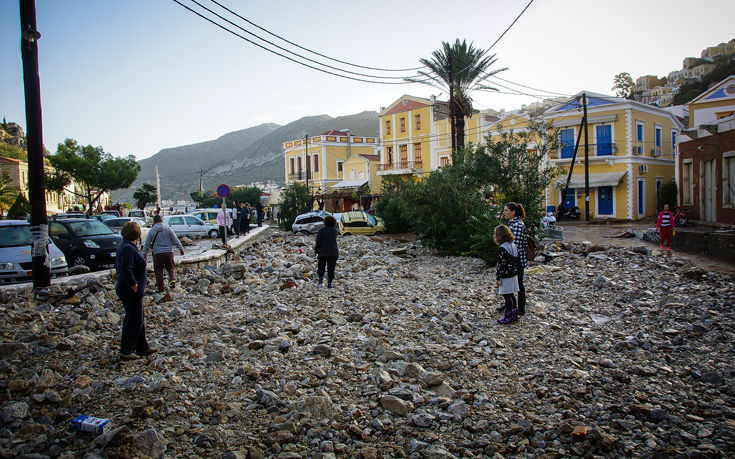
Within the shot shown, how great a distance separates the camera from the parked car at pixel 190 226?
2520 cm

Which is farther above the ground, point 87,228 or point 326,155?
point 326,155

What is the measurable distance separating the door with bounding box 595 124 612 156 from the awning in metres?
1.48

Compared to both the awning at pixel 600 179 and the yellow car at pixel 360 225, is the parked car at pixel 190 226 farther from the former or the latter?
the awning at pixel 600 179

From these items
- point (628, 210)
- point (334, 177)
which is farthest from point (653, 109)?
point (334, 177)

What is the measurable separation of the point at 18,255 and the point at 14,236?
3.09 feet

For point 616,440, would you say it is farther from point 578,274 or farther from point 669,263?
point 669,263

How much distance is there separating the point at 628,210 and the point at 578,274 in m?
24.2

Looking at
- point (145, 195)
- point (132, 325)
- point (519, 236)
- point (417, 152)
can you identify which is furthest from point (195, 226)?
point (145, 195)

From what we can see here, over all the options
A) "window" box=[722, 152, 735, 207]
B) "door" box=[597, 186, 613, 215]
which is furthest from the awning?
"window" box=[722, 152, 735, 207]

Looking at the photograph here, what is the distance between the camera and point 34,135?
29.4 feet

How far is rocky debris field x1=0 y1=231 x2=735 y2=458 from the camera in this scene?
4207 millimetres

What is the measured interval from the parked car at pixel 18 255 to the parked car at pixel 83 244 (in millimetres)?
1321

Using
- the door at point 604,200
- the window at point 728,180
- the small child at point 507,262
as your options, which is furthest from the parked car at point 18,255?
the door at point 604,200

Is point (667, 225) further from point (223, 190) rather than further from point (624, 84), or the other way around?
point (624, 84)
